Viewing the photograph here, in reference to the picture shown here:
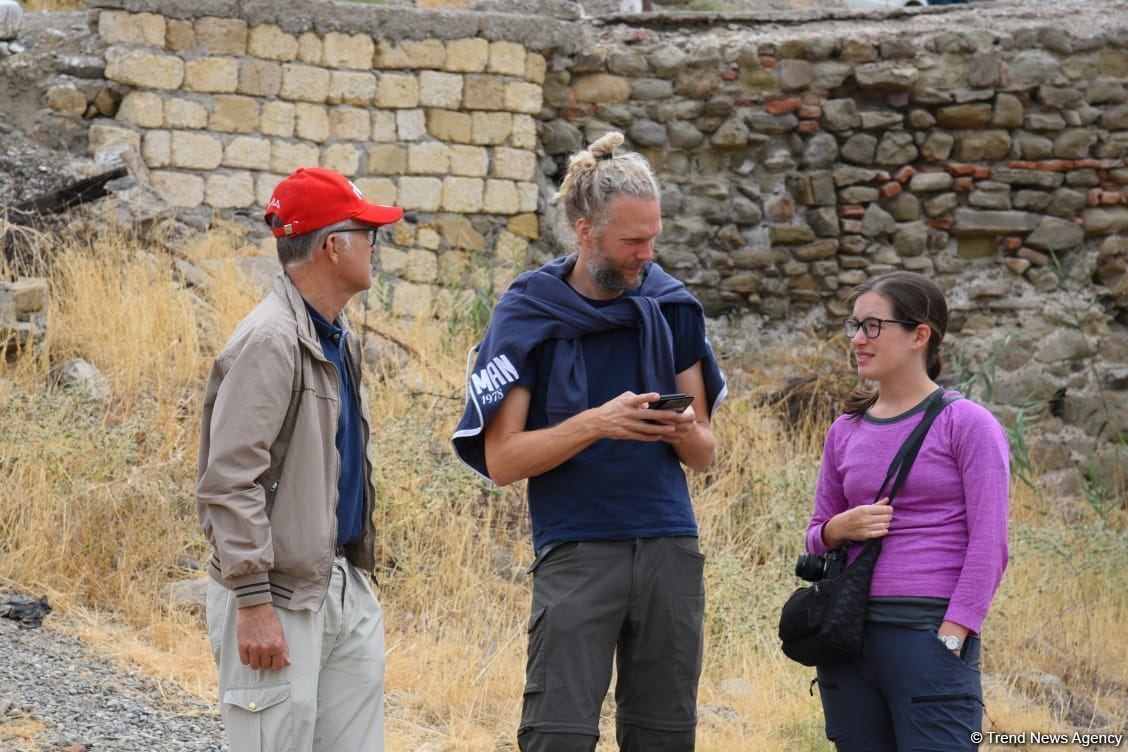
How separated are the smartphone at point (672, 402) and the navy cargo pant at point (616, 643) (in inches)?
12.4

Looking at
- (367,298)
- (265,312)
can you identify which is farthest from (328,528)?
(367,298)

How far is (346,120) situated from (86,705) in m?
5.52

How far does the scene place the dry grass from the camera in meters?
4.46

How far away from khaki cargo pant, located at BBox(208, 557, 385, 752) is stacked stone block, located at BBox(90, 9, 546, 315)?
5754mm

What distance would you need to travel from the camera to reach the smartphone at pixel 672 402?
107 inches

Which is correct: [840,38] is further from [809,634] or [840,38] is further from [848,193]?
[809,634]

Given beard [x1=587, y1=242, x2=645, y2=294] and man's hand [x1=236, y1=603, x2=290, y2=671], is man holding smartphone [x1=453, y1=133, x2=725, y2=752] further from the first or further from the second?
man's hand [x1=236, y1=603, x2=290, y2=671]

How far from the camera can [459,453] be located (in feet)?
9.77

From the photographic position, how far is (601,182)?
9.50ft

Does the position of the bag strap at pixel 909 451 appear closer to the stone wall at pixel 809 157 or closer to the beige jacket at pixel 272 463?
the beige jacket at pixel 272 463

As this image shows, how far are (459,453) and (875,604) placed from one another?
1.04 m

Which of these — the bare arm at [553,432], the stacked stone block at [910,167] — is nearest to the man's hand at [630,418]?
the bare arm at [553,432]

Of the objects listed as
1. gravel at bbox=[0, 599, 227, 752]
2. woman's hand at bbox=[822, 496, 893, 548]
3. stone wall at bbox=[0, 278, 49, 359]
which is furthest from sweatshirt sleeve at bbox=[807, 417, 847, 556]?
stone wall at bbox=[0, 278, 49, 359]

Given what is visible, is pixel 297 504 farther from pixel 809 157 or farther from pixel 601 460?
pixel 809 157
